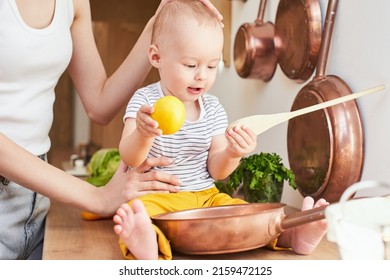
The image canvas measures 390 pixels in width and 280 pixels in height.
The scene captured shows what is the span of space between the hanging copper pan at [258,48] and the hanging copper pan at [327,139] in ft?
0.57

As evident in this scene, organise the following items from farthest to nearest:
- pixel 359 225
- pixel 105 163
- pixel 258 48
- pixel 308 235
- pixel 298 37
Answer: pixel 105 163, pixel 258 48, pixel 298 37, pixel 308 235, pixel 359 225

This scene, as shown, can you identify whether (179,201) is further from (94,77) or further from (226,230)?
(94,77)

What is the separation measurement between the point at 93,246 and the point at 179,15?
269mm

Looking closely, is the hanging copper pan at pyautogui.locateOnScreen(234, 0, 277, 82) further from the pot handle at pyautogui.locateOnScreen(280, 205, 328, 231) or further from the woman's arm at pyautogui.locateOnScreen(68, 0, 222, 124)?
the pot handle at pyautogui.locateOnScreen(280, 205, 328, 231)

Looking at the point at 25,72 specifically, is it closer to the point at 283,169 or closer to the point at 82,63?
the point at 82,63

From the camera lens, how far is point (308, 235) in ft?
1.96

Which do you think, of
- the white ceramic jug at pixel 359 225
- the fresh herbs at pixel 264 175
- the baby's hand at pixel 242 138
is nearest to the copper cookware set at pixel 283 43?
the fresh herbs at pixel 264 175

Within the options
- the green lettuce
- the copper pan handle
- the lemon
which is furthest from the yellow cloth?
the green lettuce

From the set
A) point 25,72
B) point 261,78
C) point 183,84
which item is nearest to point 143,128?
point 183,84

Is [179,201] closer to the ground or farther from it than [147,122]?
closer to the ground

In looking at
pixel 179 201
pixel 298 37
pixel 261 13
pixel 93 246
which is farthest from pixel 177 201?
pixel 261 13

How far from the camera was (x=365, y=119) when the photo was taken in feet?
2.31

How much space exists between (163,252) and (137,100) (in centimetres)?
21

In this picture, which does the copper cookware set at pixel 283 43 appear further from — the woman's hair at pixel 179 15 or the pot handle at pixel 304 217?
the pot handle at pixel 304 217
